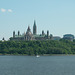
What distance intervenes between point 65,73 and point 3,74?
17.5 m

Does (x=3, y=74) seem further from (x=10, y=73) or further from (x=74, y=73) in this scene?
(x=74, y=73)

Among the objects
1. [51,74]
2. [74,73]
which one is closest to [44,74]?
[51,74]

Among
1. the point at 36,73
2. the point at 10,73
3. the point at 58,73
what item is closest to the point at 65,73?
the point at 58,73

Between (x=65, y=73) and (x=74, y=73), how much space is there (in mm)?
2585

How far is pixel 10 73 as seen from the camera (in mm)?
89562

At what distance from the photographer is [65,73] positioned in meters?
91.1

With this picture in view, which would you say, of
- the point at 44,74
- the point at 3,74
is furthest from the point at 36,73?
the point at 3,74

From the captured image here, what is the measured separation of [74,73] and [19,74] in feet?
51.8

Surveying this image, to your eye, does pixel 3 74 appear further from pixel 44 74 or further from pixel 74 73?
pixel 74 73

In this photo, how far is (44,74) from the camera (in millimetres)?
88188

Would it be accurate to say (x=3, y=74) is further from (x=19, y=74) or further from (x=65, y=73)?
(x=65, y=73)

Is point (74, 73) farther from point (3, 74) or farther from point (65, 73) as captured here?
point (3, 74)

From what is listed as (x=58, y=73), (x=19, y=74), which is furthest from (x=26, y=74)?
(x=58, y=73)

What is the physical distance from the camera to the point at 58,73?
297 ft
